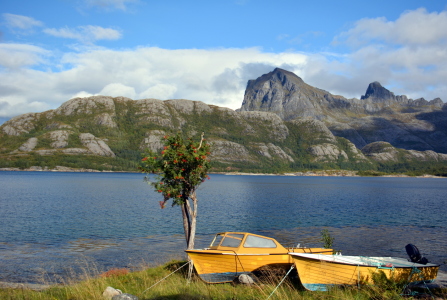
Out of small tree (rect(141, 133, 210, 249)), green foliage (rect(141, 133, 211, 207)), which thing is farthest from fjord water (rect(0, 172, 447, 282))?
green foliage (rect(141, 133, 211, 207))

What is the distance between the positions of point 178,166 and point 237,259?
7.27m

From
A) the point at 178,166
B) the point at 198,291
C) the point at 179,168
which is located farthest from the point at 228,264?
the point at 178,166

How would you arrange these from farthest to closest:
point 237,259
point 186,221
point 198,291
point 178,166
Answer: point 186,221 → point 178,166 → point 237,259 → point 198,291

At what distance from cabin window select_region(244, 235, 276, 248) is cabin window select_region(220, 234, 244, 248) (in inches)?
19.1

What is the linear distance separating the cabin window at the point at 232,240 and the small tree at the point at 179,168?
8.84 feet

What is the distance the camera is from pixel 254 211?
236 ft

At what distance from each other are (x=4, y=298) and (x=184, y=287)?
870 centimetres

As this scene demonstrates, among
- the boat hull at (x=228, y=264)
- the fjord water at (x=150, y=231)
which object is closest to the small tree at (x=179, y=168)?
the boat hull at (x=228, y=264)

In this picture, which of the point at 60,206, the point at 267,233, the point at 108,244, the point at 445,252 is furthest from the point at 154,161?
the point at 60,206

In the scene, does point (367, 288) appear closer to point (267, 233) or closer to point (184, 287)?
point (184, 287)

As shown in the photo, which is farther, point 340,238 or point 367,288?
point 340,238

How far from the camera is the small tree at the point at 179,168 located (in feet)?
76.3

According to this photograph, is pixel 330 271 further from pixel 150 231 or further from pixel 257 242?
pixel 150 231

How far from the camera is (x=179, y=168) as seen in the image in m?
23.7
